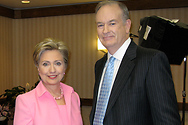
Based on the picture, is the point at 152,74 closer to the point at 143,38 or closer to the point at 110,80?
the point at 110,80

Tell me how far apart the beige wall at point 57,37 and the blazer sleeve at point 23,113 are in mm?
5773

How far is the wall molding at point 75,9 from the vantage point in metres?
6.65

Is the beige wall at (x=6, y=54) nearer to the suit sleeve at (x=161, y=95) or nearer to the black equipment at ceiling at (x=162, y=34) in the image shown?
the black equipment at ceiling at (x=162, y=34)

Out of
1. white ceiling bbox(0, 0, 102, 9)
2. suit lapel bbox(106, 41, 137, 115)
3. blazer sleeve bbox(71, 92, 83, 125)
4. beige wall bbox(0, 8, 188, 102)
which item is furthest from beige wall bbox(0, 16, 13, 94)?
suit lapel bbox(106, 41, 137, 115)

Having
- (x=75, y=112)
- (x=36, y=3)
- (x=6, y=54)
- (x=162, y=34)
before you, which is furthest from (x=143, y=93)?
(x=6, y=54)

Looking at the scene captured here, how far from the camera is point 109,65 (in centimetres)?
162

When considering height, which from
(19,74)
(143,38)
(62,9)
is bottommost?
(19,74)

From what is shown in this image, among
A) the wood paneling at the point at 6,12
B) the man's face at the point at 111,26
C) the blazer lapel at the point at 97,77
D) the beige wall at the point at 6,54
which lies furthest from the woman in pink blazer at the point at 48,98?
the wood paneling at the point at 6,12

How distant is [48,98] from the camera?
5.66ft

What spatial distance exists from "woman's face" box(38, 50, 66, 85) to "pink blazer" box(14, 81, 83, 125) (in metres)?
0.09

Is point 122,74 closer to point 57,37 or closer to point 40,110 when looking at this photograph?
point 40,110

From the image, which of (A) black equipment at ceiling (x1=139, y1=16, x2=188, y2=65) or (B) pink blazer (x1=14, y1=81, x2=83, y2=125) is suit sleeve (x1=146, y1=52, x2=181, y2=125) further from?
(A) black equipment at ceiling (x1=139, y1=16, x2=188, y2=65)

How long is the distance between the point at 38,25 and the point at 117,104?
712cm

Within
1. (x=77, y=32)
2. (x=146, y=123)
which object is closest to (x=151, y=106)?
(x=146, y=123)
